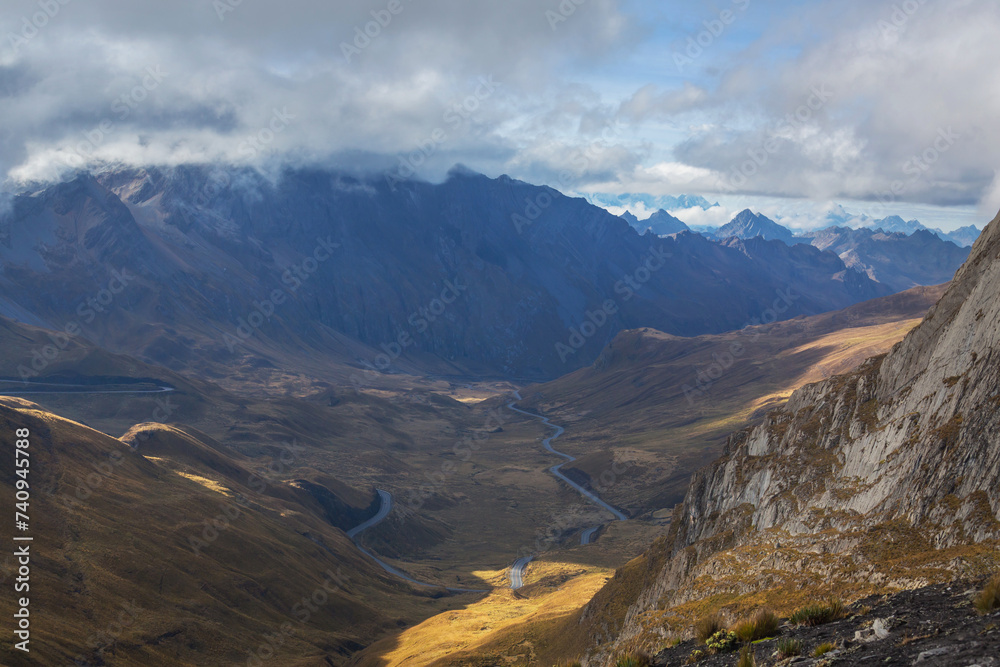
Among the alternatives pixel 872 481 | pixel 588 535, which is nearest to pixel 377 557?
pixel 588 535

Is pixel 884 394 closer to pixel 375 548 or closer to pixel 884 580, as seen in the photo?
pixel 884 580

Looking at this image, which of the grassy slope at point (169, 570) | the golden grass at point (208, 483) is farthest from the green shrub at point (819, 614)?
the golden grass at point (208, 483)

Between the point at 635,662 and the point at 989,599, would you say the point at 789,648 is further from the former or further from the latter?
the point at 635,662

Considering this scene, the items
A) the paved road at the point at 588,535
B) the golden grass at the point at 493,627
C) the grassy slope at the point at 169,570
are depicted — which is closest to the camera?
the golden grass at the point at 493,627

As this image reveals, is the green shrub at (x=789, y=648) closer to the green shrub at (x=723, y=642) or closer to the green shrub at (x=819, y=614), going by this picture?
the green shrub at (x=819, y=614)

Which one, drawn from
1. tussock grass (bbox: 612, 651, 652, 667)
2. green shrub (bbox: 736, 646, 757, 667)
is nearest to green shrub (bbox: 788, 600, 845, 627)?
green shrub (bbox: 736, 646, 757, 667)

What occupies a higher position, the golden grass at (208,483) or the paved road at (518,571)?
the golden grass at (208,483)

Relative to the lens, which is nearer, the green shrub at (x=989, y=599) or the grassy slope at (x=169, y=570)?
the green shrub at (x=989, y=599)
